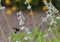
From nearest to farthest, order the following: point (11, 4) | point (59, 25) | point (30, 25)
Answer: point (59, 25), point (30, 25), point (11, 4)

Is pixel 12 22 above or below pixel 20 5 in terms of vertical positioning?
below

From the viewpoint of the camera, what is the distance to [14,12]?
5145 millimetres

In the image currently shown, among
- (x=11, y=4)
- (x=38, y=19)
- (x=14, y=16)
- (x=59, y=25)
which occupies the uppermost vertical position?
(x=11, y=4)

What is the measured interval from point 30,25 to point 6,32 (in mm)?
478

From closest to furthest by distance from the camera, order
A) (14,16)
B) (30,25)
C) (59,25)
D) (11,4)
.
Answer: (59,25), (30,25), (14,16), (11,4)

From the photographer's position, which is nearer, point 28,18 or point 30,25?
point 30,25

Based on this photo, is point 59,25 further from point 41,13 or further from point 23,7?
point 23,7

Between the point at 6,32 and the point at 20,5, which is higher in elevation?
the point at 20,5

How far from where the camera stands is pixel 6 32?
409 cm

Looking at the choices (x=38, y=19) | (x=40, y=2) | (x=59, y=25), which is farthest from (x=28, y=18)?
(x=59, y=25)

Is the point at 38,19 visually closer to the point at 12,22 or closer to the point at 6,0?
the point at 12,22

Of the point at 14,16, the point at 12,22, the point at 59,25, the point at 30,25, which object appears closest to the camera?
the point at 59,25

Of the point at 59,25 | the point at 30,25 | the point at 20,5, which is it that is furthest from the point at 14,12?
the point at 59,25

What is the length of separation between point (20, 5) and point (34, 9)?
30 cm
